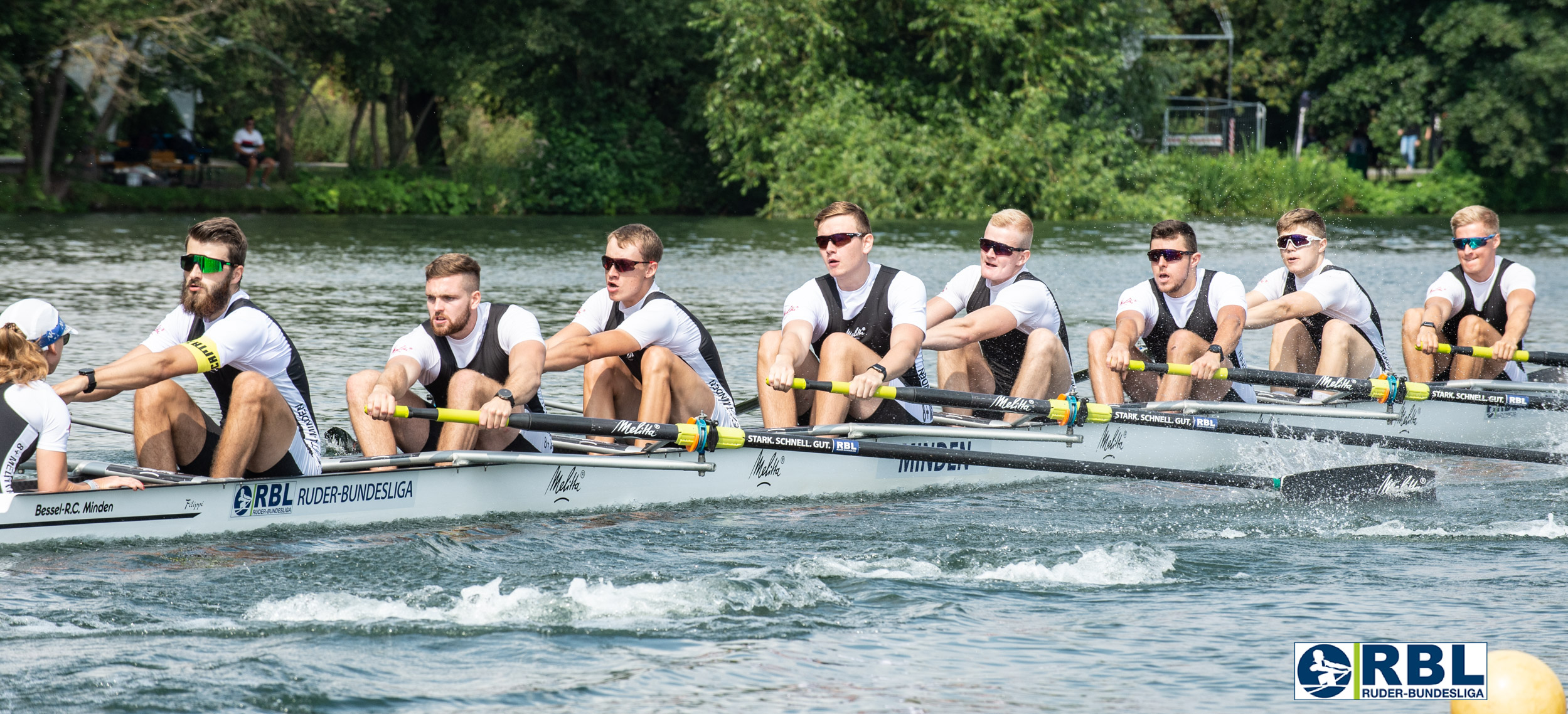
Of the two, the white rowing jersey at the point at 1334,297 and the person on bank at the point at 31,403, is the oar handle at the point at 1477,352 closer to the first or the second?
the white rowing jersey at the point at 1334,297

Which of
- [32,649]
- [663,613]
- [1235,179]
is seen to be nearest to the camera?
[32,649]

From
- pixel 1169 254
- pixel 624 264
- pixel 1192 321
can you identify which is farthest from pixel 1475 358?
pixel 624 264

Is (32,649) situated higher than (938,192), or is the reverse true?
(938,192)

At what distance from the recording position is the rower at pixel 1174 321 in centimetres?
895

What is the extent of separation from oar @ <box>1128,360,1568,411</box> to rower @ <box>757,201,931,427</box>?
160 centimetres

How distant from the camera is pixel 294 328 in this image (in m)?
14.7

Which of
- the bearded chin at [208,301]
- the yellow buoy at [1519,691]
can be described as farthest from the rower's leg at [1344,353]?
the bearded chin at [208,301]

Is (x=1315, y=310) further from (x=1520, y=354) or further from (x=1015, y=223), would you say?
(x=1015, y=223)

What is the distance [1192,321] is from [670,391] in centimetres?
329

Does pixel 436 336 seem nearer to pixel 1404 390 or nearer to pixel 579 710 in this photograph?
pixel 579 710

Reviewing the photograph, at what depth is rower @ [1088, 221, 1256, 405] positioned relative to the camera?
29.3 feet

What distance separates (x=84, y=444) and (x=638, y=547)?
4305 millimetres

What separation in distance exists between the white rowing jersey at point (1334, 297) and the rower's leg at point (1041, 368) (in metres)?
1.73

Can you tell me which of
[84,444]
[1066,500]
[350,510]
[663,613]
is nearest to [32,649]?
[350,510]
